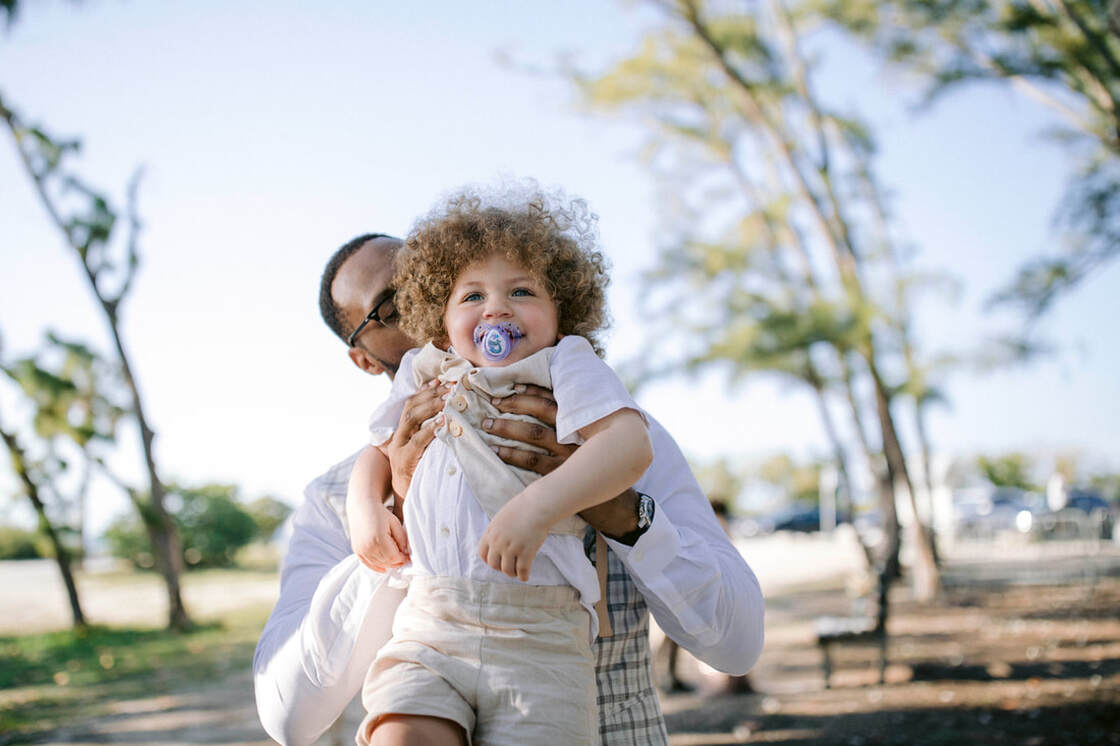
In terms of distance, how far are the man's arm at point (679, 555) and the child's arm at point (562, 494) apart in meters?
0.08

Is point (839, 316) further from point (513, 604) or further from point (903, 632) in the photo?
point (513, 604)

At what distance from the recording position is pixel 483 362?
173cm

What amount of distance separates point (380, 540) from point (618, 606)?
0.47 meters

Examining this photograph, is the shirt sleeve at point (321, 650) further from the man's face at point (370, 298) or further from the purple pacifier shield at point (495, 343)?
the man's face at point (370, 298)

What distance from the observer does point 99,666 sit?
13469 mm

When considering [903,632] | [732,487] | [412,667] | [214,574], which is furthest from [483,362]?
[732,487]

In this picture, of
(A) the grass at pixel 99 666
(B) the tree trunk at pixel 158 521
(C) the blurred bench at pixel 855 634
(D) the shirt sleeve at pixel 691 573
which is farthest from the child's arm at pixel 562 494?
(B) the tree trunk at pixel 158 521

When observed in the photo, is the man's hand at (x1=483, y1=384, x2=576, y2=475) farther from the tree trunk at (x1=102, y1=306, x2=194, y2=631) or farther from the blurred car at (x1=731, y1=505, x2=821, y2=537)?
the blurred car at (x1=731, y1=505, x2=821, y2=537)

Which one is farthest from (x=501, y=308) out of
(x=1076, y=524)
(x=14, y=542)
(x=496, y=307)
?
(x=14, y=542)

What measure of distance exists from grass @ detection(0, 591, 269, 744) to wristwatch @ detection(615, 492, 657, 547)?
31.2 feet

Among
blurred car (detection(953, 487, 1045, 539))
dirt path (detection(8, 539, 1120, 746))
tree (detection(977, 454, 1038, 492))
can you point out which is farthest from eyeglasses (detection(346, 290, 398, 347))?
tree (detection(977, 454, 1038, 492))

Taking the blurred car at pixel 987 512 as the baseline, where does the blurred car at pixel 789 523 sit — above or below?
below

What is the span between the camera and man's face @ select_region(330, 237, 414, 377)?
248 centimetres

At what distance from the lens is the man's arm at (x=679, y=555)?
158 cm
